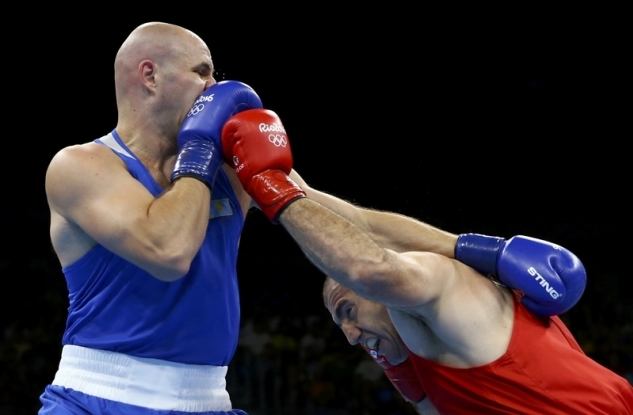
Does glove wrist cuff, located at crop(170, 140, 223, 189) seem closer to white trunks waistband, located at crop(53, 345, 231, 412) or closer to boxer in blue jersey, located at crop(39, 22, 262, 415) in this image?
boxer in blue jersey, located at crop(39, 22, 262, 415)

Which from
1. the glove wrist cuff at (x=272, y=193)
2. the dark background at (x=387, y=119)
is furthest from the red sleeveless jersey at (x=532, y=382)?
the dark background at (x=387, y=119)

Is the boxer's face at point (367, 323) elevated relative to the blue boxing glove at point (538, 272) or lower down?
lower down

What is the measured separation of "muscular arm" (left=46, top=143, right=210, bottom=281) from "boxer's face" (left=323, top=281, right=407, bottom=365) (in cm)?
80

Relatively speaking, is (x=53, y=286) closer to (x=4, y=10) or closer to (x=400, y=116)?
(x=4, y=10)

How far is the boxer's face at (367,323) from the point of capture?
3.21m

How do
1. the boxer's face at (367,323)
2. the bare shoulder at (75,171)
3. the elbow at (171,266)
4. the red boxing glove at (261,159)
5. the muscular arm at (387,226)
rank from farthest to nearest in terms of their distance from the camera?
the muscular arm at (387,226)
the boxer's face at (367,323)
the red boxing glove at (261,159)
the bare shoulder at (75,171)
the elbow at (171,266)

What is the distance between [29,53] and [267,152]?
901cm

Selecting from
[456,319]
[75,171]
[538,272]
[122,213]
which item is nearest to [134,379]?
[122,213]

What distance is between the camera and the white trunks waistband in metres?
2.74

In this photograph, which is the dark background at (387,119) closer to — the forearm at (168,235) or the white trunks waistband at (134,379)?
the white trunks waistband at (134,379)

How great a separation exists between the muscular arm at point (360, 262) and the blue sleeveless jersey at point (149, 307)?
0.36 m

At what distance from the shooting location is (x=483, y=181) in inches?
420

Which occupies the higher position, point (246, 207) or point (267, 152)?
point (267, 152)

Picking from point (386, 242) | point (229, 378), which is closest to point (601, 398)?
point (386, 242)
